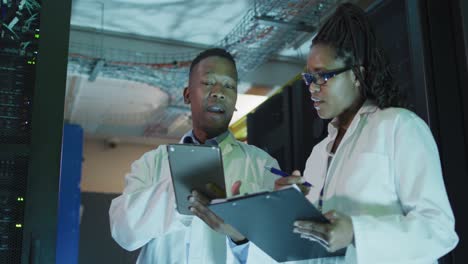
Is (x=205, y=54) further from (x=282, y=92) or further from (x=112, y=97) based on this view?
(x=112, y=97)

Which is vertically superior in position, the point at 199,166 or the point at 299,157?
the point at 299,157

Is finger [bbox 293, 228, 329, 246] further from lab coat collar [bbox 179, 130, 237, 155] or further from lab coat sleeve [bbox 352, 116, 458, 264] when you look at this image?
lab coat collar [bbox 179, 130, 237, 155]

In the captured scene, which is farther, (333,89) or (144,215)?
(144,215)

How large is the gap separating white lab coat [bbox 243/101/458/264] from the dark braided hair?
0.13 ft

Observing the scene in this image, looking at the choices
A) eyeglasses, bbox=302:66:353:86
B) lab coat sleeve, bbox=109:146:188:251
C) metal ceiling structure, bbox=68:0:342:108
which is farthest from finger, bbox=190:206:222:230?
metal ceiling structure, bbox=68:0:342:108

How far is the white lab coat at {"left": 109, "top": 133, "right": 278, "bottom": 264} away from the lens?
150 cm

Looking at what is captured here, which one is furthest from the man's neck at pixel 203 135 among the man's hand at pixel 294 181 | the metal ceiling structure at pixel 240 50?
the metal ceiling structure at pixel 240 50

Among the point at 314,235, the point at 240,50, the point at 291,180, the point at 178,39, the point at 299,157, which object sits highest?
the point at 178,39

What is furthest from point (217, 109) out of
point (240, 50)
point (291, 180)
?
point (240, 50)

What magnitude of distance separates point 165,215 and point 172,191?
0.23 feet

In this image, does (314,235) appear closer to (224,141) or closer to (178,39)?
(224,141)

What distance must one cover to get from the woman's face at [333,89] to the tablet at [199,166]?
0.87 ft

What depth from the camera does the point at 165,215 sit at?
1.50 metres

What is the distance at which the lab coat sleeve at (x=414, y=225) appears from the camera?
3.16 feet
